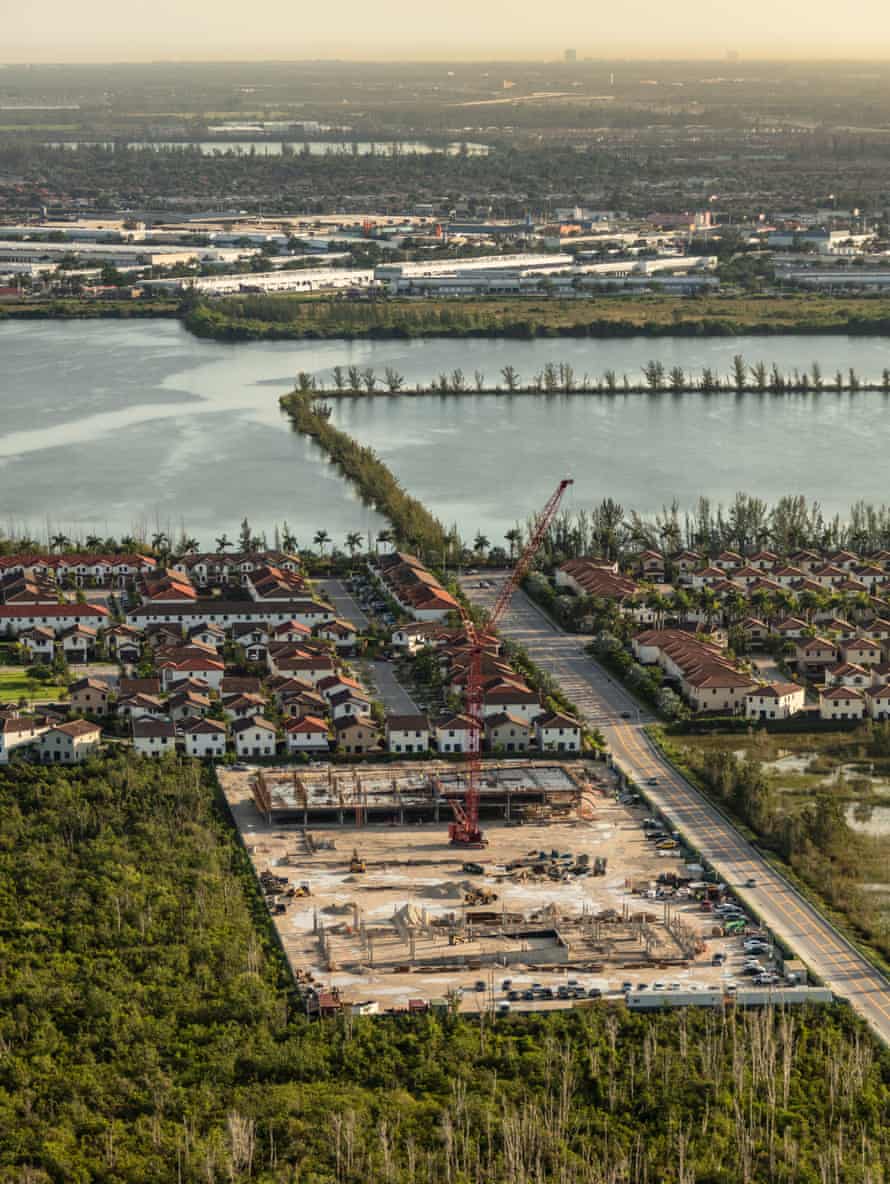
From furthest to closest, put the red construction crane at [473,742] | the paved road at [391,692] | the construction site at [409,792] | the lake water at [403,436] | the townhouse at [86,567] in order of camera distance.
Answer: the lake water at [403,436]
the townhouse at [86,567]
the paved road at [391,692]
the construction site at [409,792]
the red construction crane at [473,742]

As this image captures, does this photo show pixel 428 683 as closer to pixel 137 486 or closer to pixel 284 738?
pixel 284 738

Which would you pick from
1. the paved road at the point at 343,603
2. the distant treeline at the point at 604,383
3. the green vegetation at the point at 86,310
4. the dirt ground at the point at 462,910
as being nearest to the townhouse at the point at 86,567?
the paved road at the point at 343,603

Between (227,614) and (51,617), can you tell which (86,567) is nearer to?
(51,617)

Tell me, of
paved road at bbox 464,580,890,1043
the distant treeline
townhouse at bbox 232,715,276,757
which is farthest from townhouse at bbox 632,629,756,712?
the distant treeline

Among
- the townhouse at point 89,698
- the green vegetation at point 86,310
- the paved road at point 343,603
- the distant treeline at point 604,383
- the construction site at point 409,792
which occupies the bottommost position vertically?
the green vegetation at point 86,310

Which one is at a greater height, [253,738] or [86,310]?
[253,738]

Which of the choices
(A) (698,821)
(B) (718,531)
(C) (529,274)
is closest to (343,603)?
(B) (718,531)

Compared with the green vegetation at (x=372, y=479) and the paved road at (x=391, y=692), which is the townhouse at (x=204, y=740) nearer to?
the paved road at (x=391, y=692)

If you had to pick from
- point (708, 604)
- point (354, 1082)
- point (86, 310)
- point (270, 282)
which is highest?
Answer: point (354, 1082)
